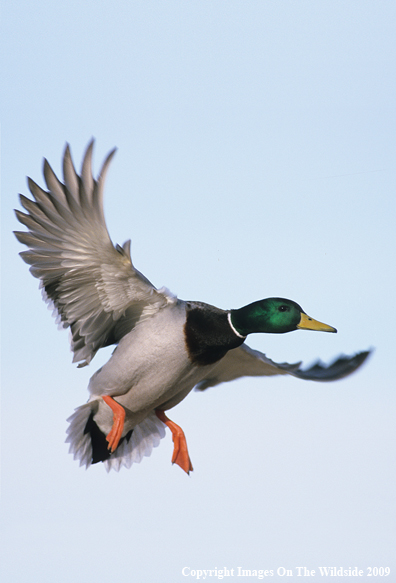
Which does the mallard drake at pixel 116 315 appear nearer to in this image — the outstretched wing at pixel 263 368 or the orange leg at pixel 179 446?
the orange leg at pixel 179 446

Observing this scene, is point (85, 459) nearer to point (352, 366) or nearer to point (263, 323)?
point (263, 323)

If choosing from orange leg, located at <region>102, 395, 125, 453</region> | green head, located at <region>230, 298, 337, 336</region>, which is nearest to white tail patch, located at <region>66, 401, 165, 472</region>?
orange leg, located at <region>102, 395, 125, 453</region>

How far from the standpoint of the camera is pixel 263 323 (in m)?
5.73

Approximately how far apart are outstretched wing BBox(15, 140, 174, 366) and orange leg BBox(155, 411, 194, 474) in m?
0.97

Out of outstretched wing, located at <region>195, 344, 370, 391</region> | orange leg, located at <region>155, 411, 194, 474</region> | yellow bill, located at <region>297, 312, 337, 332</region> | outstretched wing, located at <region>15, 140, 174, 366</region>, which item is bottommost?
orange leg, located at <region>155, 411, 194, 474</region>

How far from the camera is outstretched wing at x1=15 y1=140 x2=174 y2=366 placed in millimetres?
5273

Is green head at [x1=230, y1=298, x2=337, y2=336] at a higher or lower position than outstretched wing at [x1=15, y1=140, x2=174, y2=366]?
lower

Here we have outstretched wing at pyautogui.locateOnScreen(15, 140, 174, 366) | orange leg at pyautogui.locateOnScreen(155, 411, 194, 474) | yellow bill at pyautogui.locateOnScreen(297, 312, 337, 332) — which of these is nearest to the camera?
outstretched wing at pyautogui.locateOnScreen(15, 140, 174, 366)

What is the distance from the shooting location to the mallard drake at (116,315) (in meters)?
5.32

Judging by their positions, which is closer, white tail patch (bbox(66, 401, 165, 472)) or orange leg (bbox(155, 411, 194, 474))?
orange leg (bbox(155, 411, 194, 474))

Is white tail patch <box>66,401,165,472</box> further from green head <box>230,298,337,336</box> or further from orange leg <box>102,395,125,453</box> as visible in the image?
green head <box>230,298,337,336</box>

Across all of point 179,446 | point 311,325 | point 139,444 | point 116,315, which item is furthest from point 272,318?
point 139,444

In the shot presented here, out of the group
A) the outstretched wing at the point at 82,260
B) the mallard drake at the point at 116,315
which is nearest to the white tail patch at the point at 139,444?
the mallard drake at the point at 116,315

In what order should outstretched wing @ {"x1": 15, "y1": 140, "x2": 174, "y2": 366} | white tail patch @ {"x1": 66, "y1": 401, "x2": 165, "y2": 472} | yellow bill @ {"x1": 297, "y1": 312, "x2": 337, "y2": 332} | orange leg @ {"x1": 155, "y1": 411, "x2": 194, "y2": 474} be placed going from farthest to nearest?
white tail patch @ {"x1": 66, "y1": 401, "x2": 165, "y2": 472} → orange leg @ {"x1": 155, "y1": 411, "x2": 194, "y2": 474} → yellow bill @ {"x1": 297, "y1": 312, "x2": 337, "y2": 332} → outstretched wing @ {"x1": 15, "y1": 140, "x2": 174, "y2": 366}
